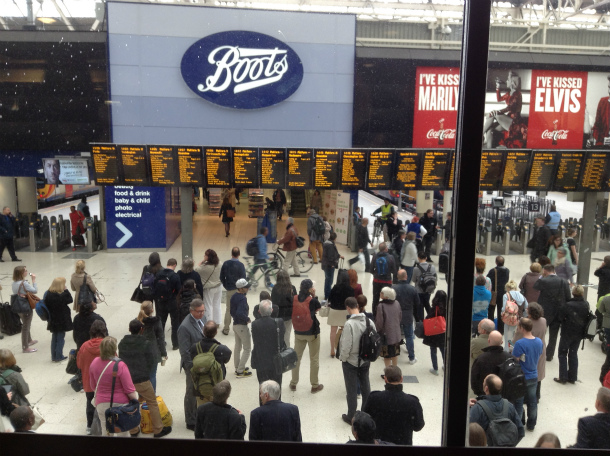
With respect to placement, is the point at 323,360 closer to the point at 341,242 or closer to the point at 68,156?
the point at 341,242

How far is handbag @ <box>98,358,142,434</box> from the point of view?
350cm

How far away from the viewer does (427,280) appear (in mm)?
5949

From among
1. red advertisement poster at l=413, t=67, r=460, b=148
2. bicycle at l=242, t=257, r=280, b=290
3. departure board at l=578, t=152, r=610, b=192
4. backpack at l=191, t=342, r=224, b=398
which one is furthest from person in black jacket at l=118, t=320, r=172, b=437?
red advertisement poster at l=413, t=67, r=460, b=148

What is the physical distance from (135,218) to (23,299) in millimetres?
5640

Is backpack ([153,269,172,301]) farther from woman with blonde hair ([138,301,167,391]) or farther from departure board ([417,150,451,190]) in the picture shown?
departure board ([417,150,451,190])

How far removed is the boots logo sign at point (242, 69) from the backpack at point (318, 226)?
283cm

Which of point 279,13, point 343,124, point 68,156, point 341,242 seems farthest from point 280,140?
point 68,156

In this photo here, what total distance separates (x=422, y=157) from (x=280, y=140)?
125 inches

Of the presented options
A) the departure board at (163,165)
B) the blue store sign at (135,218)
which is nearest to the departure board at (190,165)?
the departure board at (163,165)

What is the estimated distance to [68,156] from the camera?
1036cm

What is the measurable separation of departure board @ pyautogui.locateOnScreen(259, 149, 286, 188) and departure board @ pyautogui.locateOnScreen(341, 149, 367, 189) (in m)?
0.88

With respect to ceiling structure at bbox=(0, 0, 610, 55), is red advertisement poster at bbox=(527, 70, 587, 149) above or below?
below

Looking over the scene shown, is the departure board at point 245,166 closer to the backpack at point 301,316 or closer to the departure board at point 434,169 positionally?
the departure board at point 434,169

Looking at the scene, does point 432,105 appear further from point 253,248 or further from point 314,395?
Result: point 314,395
